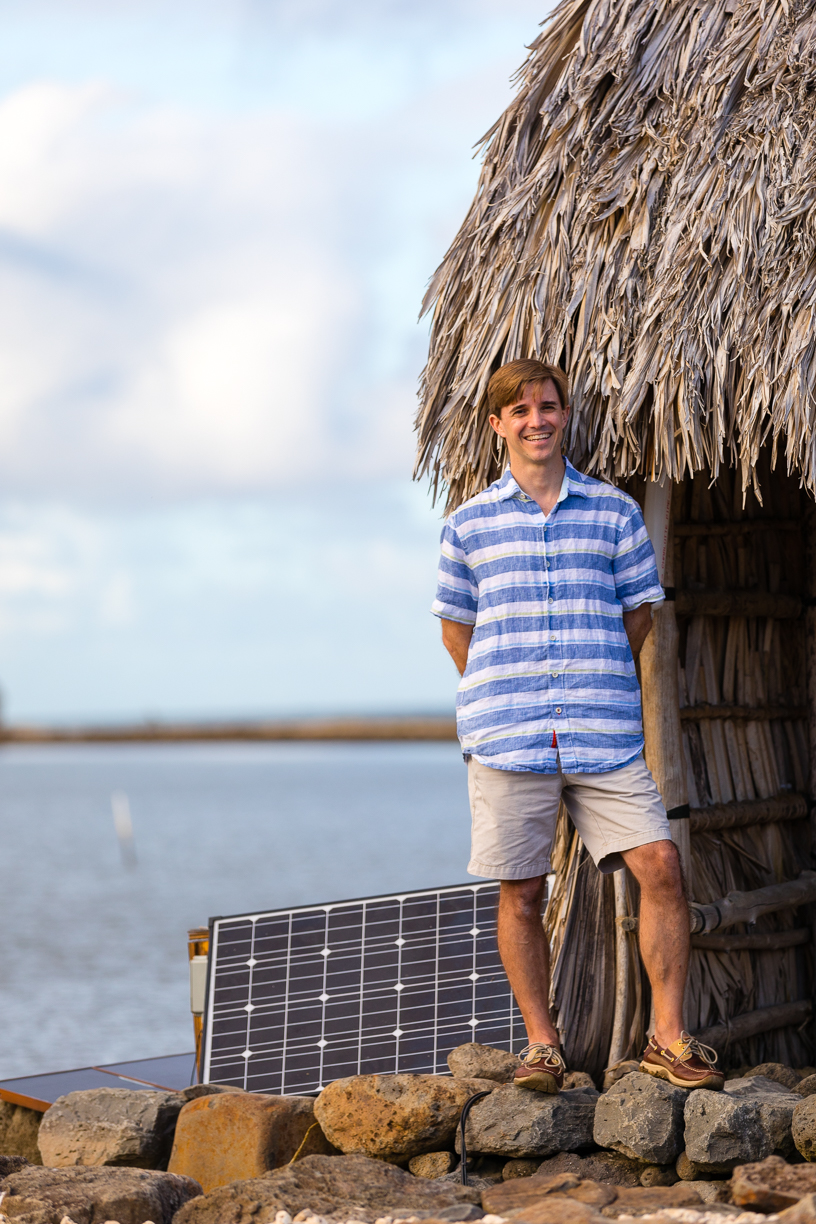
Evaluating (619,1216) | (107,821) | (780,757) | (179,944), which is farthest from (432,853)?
(619,1216)

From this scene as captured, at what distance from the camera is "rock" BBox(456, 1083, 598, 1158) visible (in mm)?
3598

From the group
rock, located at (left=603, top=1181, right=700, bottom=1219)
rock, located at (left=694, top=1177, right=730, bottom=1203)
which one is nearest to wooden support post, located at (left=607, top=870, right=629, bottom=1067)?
rock, located at (left=694, top=1177, right=730, bottom=1203)

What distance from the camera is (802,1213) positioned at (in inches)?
98.5

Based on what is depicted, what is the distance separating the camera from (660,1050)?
360 cm

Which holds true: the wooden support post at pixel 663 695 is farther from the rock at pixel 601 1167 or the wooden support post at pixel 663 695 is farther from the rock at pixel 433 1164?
the rock at pixel 433 1164

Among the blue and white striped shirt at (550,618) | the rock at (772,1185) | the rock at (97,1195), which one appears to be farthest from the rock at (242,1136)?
the rock at (772,1185)

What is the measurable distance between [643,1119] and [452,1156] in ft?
1.97

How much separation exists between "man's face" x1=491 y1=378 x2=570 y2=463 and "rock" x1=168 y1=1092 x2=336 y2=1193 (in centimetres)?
200

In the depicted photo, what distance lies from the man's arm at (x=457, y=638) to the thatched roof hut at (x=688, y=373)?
597mm

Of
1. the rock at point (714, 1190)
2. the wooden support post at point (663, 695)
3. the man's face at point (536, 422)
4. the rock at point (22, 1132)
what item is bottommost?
the rock at point (22, 1132)

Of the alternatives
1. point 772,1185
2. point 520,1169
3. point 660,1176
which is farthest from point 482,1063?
point 772,1185

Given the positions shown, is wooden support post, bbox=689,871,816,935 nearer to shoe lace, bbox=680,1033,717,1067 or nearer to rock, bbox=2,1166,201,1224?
shoe lace, bbox=680,1033,717,1067

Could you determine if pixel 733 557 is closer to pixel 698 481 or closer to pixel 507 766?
pixel 698 481

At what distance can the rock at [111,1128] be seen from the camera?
425 centimetres
